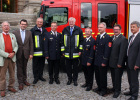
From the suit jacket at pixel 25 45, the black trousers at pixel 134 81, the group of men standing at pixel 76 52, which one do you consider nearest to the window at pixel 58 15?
the group of men standing at pixel 76 52

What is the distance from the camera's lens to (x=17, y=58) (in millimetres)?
5363

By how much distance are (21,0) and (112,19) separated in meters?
15.2

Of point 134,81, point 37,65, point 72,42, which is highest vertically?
point 72,42

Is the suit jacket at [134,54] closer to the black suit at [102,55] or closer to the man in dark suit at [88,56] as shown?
the black suit at [102,55]

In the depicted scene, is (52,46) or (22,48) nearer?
(22,48)

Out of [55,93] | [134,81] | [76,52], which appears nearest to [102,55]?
[134,81]

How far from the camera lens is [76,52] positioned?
566cm

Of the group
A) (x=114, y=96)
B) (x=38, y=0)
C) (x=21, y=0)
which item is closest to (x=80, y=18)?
(x=114, y=96)

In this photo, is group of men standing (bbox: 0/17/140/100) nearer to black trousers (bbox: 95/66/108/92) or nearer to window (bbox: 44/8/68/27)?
black trousers (bbox: 95/66/108/92)

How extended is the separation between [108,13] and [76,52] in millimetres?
2360

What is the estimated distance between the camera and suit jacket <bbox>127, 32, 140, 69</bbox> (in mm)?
4299

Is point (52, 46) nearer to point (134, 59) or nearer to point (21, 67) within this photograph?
point (21, 67)

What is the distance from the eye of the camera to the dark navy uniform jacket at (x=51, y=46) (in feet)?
18.7

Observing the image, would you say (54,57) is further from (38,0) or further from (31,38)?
(38,0)
